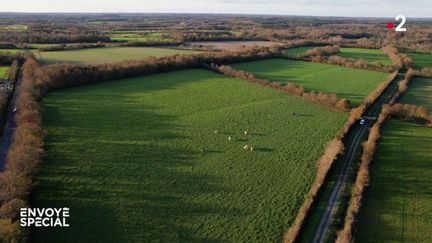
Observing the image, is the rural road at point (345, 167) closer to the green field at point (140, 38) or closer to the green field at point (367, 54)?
the green field at point (367, 54)

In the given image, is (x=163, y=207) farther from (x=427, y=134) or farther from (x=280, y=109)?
(x=427, y=134)

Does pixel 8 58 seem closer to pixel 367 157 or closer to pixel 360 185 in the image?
pixel 367 157

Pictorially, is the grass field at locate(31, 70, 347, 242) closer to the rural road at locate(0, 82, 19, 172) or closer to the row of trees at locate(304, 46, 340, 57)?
the rural road at locate(0, 82, 19, 172)

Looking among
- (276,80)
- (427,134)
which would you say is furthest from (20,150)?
(276,80)

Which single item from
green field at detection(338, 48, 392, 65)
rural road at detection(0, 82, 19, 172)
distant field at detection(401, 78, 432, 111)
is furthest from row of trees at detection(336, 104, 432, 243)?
green field at detection(338, 48, 392, 65)

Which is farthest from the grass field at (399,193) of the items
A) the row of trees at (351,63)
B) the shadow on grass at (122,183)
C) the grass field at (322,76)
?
the row of trees at (351,63)

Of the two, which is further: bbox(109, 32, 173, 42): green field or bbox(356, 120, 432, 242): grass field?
bbox(109, 32, 173, 42): green field

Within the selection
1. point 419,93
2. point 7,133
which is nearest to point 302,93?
point 419,93
